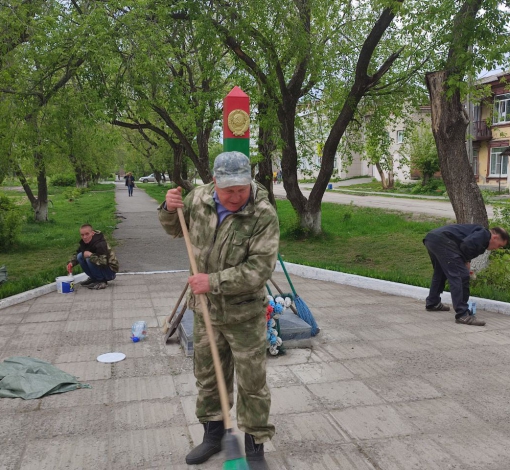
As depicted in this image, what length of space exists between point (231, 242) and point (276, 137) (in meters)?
10.3

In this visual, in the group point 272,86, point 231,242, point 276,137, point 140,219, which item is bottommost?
point 140,219

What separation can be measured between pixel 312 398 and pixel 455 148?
5.33 meters

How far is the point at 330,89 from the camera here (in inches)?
578

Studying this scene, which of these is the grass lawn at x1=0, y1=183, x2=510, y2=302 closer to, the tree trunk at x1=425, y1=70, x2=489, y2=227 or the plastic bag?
the tree trunk at x1=425, y1=70, x2=489, y2=227

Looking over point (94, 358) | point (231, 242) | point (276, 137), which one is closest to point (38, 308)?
point (94, 358)

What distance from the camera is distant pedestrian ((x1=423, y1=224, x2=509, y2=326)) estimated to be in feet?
20.7

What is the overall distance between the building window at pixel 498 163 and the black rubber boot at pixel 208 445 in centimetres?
3469

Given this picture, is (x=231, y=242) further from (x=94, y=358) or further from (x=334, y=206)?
(x=334, y=206)

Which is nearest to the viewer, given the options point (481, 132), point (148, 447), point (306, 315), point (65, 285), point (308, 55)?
point (148, 447)

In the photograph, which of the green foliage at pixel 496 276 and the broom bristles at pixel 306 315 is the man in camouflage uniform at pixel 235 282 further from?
the green foliage at pixel 496 276

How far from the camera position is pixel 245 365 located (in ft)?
10.5

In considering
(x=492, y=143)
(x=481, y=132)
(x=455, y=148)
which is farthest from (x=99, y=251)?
(x=481, y=132)

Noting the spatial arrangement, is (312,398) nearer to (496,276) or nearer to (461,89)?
(496,276)

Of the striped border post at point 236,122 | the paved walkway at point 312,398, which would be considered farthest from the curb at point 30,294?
the striped border post at point 236,122
